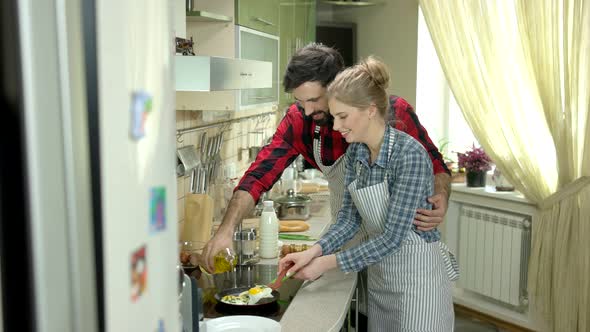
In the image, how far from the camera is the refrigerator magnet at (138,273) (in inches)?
19.6

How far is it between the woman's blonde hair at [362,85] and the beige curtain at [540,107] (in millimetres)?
1696

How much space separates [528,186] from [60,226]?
11.3 feet

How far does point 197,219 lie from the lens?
2.49 metres

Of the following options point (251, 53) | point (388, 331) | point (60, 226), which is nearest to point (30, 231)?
point (60, 226)

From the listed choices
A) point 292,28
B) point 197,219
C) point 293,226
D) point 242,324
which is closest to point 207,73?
point 242,324

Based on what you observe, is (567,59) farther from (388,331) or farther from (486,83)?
(388,331)

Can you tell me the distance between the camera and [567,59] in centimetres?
329

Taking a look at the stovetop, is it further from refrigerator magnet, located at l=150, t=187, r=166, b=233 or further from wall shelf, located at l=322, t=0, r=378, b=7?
wall shelf, located at l=322, t=0, r=378, b=7

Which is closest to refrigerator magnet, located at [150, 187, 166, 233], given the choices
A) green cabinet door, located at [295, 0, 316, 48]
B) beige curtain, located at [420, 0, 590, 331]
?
beige curtain, located at [420, 0, 590, 331]

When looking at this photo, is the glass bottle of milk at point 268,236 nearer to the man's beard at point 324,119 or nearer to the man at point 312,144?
the man at point 312,144

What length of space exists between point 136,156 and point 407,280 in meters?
1.65

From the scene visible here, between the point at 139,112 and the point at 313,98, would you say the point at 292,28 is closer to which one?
the point at 313,98

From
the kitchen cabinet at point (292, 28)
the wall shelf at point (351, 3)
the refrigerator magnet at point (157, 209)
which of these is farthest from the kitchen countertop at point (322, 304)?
the wall shelf at point (351, 3)

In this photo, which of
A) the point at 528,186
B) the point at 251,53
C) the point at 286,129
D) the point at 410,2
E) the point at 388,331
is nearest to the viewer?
the point at 388,331
